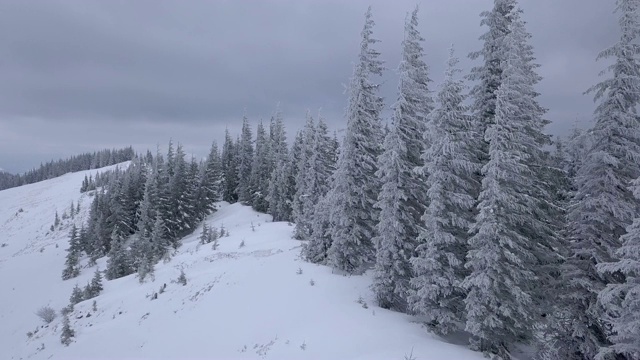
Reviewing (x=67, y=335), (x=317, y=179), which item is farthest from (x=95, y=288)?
(x=317, y=179)

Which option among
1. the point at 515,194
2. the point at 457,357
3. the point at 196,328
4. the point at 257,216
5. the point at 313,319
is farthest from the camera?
the point at 257,216

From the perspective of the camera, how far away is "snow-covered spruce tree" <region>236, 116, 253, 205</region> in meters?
70.8

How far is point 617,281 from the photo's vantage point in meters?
14.1

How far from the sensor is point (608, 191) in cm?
1439

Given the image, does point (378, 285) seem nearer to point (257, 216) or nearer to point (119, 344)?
point (119, 344)

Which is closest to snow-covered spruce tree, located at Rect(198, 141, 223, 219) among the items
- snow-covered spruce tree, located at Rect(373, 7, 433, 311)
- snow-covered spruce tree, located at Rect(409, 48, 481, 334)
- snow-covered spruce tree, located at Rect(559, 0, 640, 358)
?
snow-covered spruce tree, located at Rect(373, 7, 433, 311)

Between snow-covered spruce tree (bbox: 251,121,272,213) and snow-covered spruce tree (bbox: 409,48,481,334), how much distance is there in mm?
46851

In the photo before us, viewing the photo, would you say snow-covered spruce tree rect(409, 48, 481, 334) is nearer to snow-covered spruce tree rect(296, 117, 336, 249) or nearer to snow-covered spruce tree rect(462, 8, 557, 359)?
snow-covered spruce tree rect(462, 8, 557, 359)

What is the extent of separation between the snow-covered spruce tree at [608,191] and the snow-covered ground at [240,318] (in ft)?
15.0

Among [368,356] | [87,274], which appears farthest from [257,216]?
[368,356]

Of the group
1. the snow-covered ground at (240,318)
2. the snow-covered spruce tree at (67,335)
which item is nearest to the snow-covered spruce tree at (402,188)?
the snow-covered ground at (240,318)

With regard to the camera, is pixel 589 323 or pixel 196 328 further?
pixel 196 328

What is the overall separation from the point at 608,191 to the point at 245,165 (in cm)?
6517

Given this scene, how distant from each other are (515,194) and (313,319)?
1032cm
